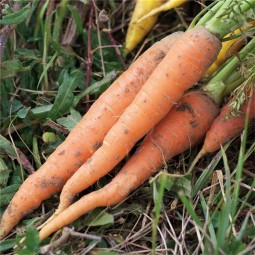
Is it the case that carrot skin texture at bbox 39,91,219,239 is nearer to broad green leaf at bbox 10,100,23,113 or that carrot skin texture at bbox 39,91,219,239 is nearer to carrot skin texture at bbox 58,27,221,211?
carrot skin texture at bbox 58,27,221,211

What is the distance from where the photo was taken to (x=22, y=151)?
1735 millimetres

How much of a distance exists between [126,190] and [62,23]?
896 mm

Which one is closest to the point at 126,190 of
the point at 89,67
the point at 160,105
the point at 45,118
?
the point at 160,105

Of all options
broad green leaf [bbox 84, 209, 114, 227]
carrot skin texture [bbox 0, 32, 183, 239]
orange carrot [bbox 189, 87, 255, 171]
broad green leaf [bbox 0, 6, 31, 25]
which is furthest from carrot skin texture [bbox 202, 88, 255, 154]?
broad green leaf [bbox 0, 6, 31, 25]

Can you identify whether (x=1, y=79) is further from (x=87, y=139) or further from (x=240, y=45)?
(x=240, y=45)

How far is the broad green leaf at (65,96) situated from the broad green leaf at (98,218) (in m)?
0.42

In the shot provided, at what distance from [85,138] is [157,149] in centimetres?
24

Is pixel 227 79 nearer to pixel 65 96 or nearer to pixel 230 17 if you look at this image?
pixel 230 17

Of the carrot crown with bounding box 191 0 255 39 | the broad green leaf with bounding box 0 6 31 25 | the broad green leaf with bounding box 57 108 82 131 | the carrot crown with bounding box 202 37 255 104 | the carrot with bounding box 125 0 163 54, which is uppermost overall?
the broad green leaf with bounding box 0 6 31 25

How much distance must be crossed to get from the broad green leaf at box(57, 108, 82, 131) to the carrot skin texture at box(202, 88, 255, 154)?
1.49 ft

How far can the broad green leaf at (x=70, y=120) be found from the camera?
5.55 ft

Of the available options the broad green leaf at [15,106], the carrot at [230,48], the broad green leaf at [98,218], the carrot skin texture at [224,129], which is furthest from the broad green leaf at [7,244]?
the carrot at [230,48]

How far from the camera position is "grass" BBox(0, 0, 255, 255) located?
1.36 metres

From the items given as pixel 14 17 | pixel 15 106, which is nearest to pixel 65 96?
pixel 15 106
